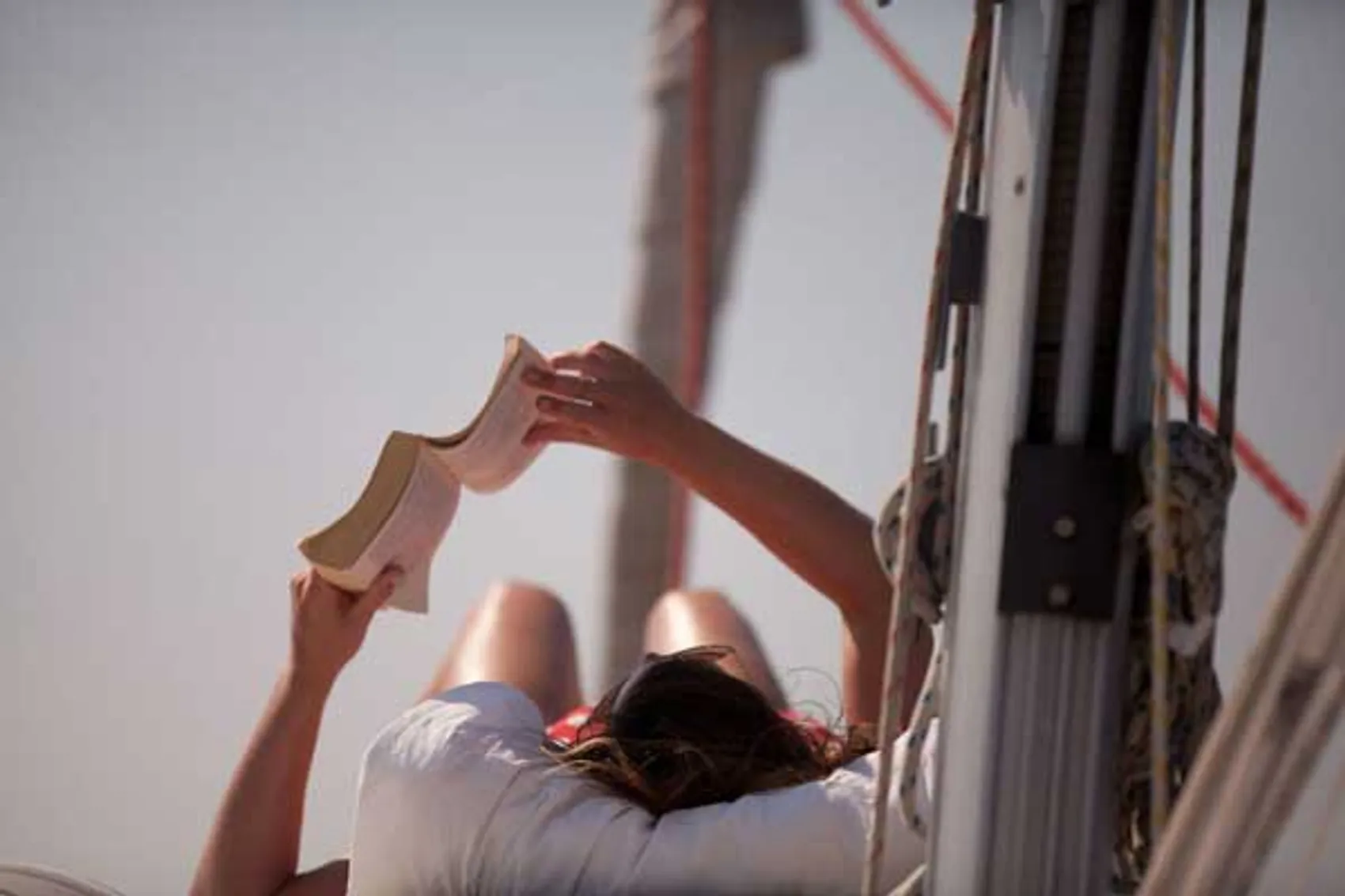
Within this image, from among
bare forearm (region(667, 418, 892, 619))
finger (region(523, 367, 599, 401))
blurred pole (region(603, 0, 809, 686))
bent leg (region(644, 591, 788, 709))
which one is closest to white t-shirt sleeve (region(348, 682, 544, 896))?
finger (region(523, 367, 599, 401))

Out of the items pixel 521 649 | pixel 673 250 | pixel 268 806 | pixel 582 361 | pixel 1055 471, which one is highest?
pixel 673 250

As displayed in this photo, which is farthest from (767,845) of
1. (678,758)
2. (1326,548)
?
(1326,548)

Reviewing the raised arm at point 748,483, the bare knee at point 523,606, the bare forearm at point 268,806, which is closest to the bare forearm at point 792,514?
the raised arm at point 748,483

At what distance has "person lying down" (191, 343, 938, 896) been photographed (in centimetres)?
118

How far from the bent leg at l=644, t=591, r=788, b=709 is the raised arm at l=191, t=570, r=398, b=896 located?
0.58m

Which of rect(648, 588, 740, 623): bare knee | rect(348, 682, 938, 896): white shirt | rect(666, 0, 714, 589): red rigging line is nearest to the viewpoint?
rect(348, 682, 938, 896): white shirt

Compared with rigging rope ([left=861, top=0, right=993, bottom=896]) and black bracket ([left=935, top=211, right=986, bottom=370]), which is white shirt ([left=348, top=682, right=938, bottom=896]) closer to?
rigging rope ([left=861, top=0, right=993, bottom=896])

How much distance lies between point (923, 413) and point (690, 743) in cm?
41

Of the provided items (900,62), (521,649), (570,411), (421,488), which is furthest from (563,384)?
(900,62)

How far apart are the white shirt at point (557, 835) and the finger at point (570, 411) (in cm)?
30

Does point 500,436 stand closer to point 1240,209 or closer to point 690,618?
point 1240,209

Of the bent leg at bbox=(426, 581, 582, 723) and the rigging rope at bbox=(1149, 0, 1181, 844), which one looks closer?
the rigging rope at bbox=(1149, 0, 1181, 844)

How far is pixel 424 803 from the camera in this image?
1185mm

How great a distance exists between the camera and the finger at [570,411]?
4.75 feet
